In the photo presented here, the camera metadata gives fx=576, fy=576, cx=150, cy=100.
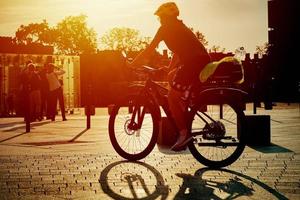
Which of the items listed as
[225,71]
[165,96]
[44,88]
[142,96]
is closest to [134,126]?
[142,96]

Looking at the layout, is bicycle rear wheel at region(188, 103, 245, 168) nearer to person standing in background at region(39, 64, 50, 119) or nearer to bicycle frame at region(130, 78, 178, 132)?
bicycle frame at region(130, 78, 178, 132)

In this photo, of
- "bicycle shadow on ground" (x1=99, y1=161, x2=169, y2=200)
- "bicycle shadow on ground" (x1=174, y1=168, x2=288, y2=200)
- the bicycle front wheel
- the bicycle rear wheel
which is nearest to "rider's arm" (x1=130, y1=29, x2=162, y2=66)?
the bicycle front wheel

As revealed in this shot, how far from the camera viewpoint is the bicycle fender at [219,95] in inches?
280

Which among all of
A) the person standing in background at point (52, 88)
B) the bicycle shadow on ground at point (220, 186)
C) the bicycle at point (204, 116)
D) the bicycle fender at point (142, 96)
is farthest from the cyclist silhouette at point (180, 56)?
the person standing in background at point (52, 88)

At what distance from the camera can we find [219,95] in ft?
23.5

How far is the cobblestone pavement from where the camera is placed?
5.37 m

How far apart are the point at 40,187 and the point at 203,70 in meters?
2.52

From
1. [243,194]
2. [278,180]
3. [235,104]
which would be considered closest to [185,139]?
[235,104]

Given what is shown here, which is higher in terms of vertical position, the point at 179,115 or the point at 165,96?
the point at 165,96

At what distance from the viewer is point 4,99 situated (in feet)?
85.0

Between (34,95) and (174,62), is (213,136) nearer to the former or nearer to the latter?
(174,62)

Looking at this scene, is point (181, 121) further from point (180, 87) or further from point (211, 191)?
point (211, 191)

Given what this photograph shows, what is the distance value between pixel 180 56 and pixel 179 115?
29.3 inches

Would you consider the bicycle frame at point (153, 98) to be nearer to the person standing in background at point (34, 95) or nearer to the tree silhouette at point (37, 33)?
the person standing in background at point (34, 95)
